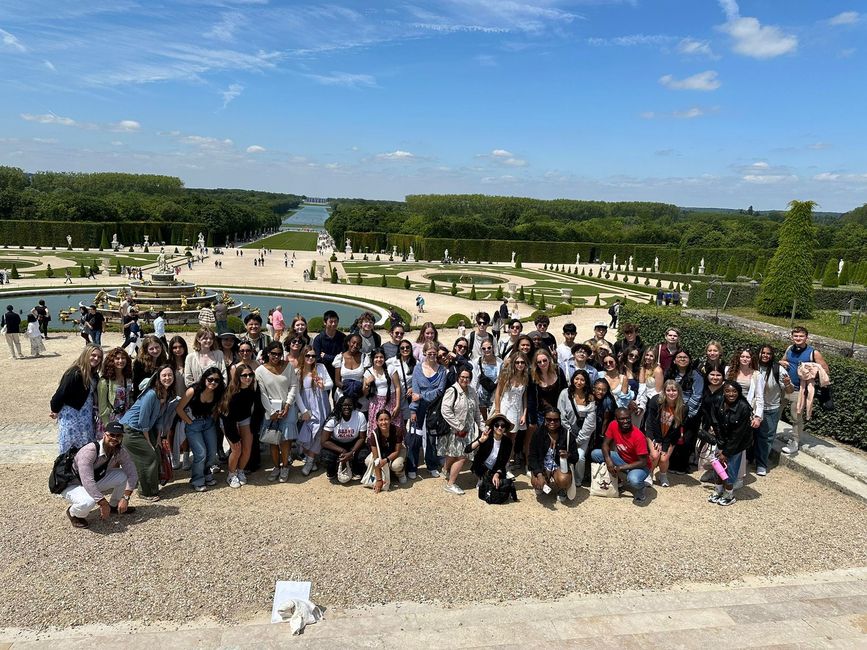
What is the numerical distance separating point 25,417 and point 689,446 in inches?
420

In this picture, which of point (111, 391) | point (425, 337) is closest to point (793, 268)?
point (425, 337)

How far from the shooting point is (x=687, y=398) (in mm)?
7234

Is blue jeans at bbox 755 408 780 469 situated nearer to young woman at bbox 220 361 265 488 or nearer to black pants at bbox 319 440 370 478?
black pants at bbox 319 440 370 478

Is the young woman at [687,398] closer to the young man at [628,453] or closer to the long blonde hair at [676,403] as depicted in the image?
the long blonde hair at [676,403]

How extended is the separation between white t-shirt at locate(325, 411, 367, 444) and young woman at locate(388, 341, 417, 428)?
493mm

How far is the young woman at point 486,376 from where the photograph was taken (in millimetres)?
7348

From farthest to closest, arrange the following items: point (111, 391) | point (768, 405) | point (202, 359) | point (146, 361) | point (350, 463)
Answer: point (768, 405) → point (202, 359) → point (350, 463) → point (146, 361) → point (111, 391)

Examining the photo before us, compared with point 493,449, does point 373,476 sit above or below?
below

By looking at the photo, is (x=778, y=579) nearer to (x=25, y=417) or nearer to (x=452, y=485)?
(x=452, y=485)

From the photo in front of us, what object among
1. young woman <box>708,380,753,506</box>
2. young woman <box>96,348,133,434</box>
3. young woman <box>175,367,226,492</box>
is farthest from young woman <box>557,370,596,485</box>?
young woman <box>96,348,133,434</box>

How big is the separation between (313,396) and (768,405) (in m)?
5.94

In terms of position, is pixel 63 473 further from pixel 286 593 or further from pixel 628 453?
pixel 628 453

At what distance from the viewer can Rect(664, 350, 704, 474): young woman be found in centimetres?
714

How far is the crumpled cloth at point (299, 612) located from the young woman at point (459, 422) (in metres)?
2.54
